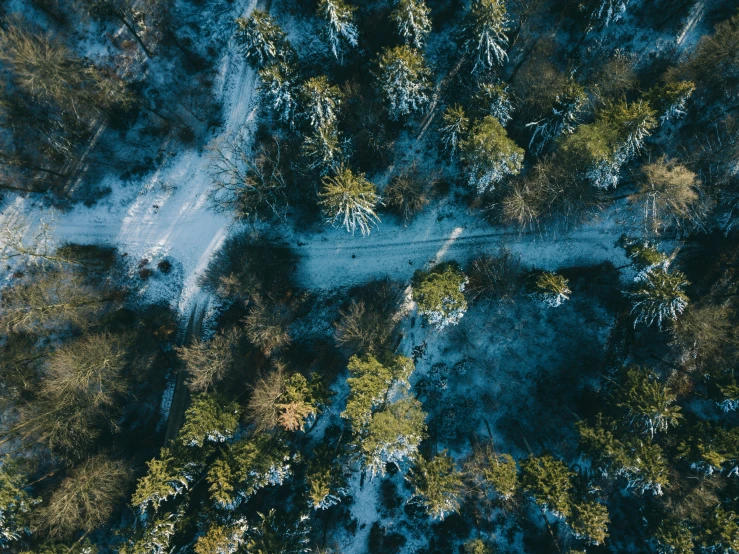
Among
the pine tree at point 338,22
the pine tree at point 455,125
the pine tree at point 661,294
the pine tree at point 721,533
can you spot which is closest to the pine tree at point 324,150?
the pine tree at point 338,22

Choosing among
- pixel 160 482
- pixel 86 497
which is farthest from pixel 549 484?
pixel 86 497

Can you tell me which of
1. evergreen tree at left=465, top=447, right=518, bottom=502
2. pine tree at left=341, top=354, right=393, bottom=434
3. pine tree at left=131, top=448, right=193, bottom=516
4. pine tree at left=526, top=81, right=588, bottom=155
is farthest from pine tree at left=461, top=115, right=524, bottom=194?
pine tree at left=131, top=448, right=193, bottom=516

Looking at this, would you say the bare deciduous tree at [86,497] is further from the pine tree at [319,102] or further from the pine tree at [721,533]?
the pine tree at [721,533]

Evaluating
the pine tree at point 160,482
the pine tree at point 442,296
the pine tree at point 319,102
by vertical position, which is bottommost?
the pine tree at point 160,482

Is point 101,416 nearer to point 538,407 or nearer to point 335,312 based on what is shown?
point 335,312

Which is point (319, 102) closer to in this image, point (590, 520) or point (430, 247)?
point (430, 247)

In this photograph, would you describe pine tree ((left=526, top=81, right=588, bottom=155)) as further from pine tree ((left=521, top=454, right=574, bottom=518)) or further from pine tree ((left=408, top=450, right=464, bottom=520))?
pine tree ((left=408, top=450, right=464, bottom=520))
